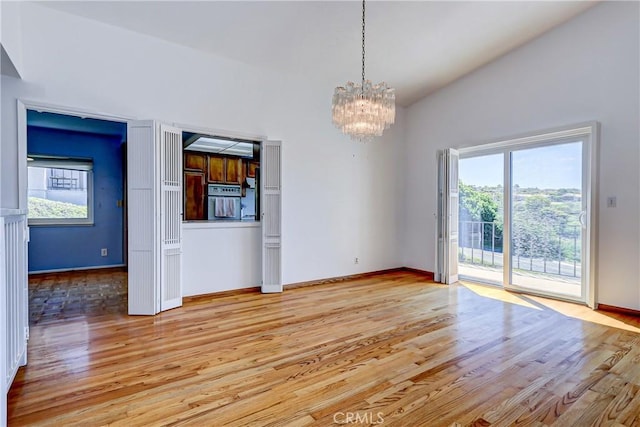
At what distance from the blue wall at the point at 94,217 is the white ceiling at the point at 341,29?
3.61 metres

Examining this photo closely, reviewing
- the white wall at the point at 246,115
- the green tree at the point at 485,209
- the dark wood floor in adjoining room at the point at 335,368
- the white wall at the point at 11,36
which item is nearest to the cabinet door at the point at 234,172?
the white wall at the point at 246,115

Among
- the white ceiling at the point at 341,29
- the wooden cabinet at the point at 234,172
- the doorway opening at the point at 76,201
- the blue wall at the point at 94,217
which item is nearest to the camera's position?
the white ceiling at the point at 341,29

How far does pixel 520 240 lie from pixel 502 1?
3.05 meters

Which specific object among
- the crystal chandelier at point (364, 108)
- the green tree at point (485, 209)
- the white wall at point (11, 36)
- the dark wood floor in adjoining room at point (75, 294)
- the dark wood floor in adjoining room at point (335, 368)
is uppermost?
the white wall at point (11, 36)

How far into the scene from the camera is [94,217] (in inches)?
248

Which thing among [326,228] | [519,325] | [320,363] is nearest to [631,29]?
[519,325]

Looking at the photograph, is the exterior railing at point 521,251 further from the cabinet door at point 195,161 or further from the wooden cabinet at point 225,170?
the cabinet door at point 195,161

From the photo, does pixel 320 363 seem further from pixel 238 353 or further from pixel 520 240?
pixel 520 240

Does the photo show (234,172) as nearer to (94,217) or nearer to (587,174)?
(94,217)

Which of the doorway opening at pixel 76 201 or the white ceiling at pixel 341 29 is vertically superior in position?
the white ceiling at pixel 341 29

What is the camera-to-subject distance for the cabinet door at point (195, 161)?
15.3 feet

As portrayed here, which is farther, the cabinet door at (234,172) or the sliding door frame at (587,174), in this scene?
the cabinet door at (234,172)

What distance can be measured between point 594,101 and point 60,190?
27.4 ft

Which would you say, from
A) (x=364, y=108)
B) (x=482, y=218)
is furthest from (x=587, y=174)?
(x=364, y=108)
